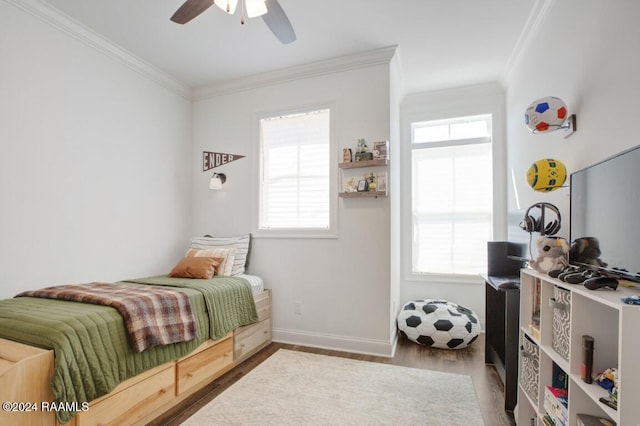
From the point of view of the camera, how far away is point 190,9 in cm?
194

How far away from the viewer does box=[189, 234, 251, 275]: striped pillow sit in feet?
10.7

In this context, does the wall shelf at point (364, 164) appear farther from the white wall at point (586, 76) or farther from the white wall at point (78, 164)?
the white wall at point (78, 164)

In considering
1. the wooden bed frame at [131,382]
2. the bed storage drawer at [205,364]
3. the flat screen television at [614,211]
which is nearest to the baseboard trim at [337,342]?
the wooden bed frame at [131,382]

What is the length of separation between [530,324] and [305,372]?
64.2 inches

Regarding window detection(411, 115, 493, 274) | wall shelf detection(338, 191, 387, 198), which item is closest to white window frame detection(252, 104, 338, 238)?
wall shelf detection(338, 191, 387, 198)

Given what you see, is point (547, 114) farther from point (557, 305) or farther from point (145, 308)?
point (145, 308)

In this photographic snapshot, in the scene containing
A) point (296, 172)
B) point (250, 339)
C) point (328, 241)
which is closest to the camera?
point (250, 339)

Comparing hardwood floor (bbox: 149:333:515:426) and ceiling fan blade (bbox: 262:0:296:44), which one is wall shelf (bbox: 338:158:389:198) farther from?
hardwood floor (bbox: 149:333:515:426)

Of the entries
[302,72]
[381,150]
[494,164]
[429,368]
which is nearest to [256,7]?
[302,72]

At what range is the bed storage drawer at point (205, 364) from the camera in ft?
7.04

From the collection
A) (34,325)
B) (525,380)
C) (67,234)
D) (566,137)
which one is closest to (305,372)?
(525,380)

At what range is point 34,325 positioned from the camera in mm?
1553

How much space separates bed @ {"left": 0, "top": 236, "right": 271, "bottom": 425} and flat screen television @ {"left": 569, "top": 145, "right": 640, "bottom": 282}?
2370 mm

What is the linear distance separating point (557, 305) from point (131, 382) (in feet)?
7.38
